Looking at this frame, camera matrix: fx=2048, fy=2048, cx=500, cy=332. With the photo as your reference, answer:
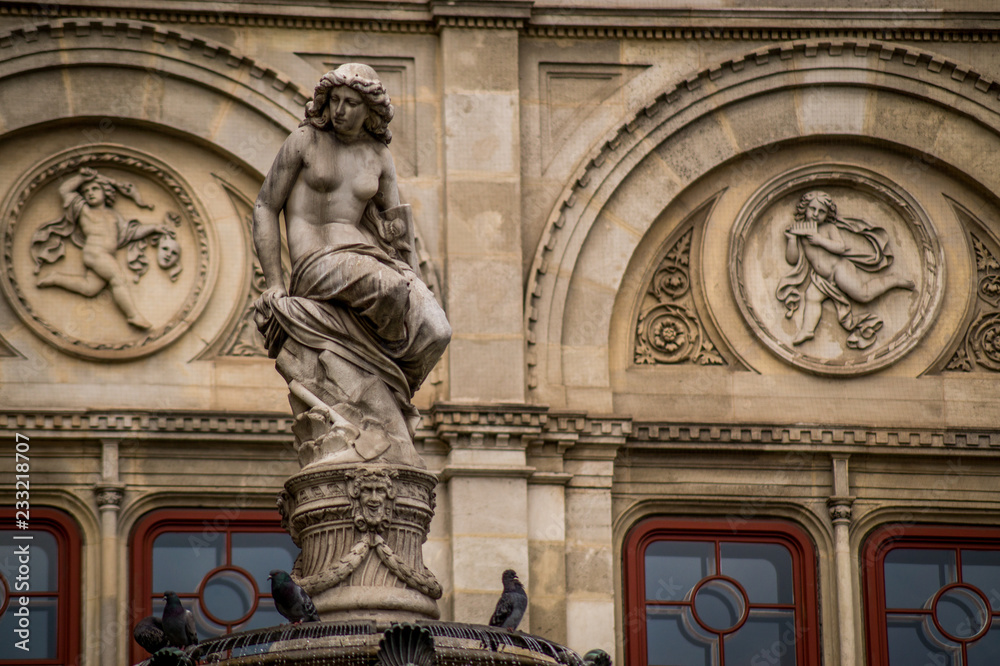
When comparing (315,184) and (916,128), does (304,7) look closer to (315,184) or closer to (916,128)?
(916,128)

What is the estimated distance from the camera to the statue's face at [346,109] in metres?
12.5

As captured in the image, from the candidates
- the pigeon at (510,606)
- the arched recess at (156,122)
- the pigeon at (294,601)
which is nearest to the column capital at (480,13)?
the arched recess at (156,122)

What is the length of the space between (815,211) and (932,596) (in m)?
4.12

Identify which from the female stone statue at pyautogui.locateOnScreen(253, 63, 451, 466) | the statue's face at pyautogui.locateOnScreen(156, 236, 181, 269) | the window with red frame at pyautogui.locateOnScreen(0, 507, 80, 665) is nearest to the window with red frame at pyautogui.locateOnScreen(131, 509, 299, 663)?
the window with red frame at pyautogui.locateOnScreen(0, 507, 80, 665)

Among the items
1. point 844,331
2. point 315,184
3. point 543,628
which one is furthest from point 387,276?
point 844,331

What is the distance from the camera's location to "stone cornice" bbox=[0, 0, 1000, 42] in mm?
20406

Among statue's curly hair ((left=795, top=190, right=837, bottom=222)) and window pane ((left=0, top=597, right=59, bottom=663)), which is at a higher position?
statue's curly hair ((left=795, top=190, right=837, bottom=222))

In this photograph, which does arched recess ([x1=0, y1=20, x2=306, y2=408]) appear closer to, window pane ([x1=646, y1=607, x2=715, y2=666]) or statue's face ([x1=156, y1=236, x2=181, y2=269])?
statue's face ([x1=156, y1=236, x2=181, y2=269])

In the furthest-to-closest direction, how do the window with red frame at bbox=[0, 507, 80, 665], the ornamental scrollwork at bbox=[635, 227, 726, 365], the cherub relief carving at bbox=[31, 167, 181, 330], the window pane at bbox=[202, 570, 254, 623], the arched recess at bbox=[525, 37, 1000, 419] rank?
the ornamental scrollwork at bbox=[635, 227, 726, 365] → the arched recess at bbox=[525, 37, 1000, 419] → the cherub relief carving at bbox=[31, 167, 181, 330] → the window pane at bbox=[202, 570, 254, 623] → the window with red frame at bbox=[0, 507, 80, 665]

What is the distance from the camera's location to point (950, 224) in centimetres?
2144

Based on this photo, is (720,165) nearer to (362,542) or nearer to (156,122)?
(156,122)

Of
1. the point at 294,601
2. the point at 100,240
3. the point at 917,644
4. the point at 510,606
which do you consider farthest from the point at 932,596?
the point at 294,601

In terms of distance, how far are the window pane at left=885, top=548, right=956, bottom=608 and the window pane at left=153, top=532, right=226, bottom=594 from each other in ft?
21.8

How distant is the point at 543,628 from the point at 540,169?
4644 mm
